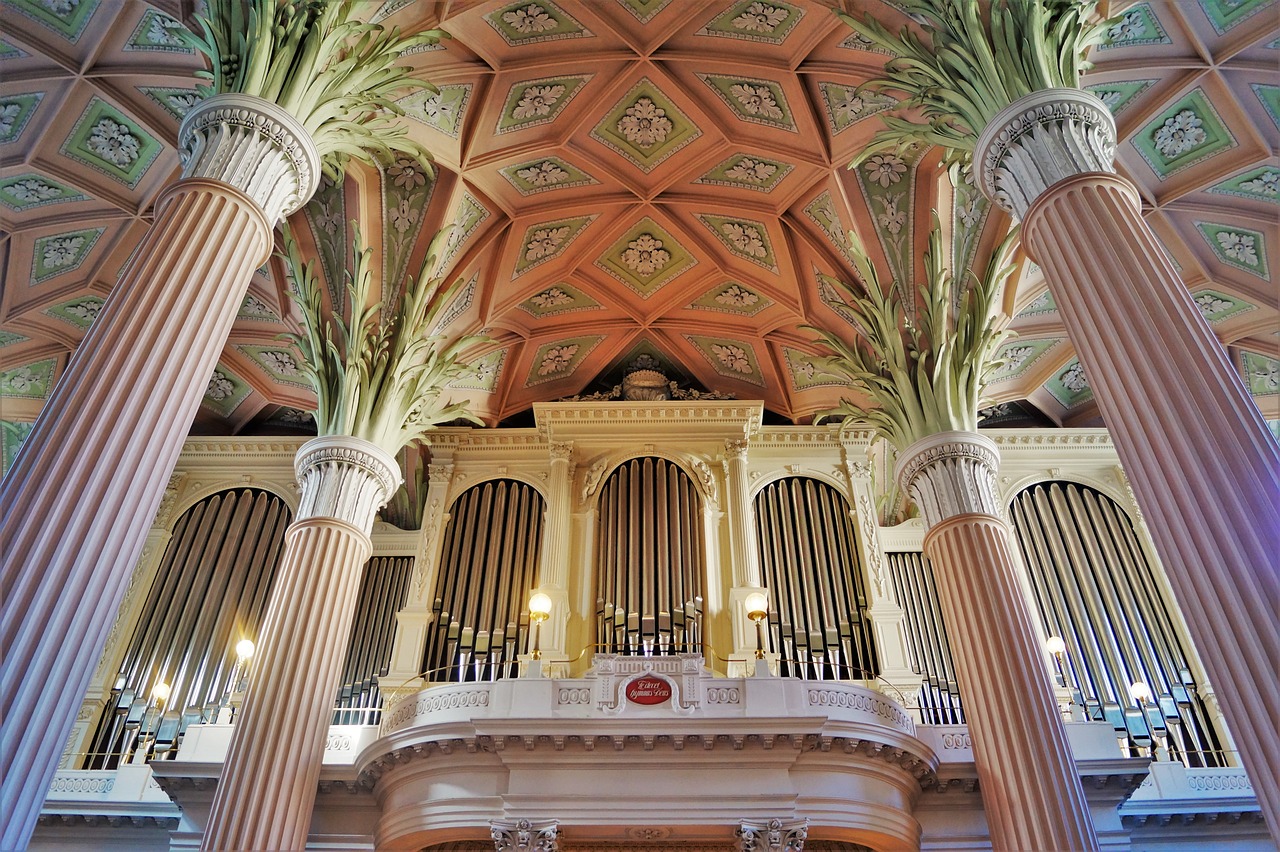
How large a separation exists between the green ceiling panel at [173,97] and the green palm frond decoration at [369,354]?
6.31ft

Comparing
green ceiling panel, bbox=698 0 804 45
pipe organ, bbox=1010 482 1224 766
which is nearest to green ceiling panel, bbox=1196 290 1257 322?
pipe organ, bbox=1010 482 1224 766

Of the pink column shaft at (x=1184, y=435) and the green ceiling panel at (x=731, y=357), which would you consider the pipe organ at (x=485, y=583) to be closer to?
the green ceiling panel at (x=731, y=357)

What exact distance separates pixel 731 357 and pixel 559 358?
9.59ft

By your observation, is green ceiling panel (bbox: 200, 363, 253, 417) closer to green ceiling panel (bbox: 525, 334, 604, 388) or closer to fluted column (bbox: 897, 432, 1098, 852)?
green ceiling panel (bbox: 525, 334, 604, 388)

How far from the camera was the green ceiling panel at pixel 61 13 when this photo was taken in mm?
11250

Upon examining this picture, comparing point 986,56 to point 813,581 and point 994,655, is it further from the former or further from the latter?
point 813,581

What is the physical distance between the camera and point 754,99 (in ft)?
44.3

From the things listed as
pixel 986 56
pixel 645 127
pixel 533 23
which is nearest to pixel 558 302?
pixel 645 127

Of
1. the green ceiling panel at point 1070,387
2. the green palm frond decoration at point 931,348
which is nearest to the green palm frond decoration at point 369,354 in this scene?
the green palm frond decoration at point 931,348

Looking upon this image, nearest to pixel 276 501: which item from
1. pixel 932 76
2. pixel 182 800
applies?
pixel 182 800

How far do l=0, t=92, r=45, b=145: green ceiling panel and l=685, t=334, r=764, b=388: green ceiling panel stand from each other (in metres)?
9.77

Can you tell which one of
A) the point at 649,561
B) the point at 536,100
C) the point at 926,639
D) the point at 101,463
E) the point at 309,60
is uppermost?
the point at 536,100

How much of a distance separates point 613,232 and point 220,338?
29.3 ft

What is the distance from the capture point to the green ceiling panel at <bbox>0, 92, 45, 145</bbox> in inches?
468
